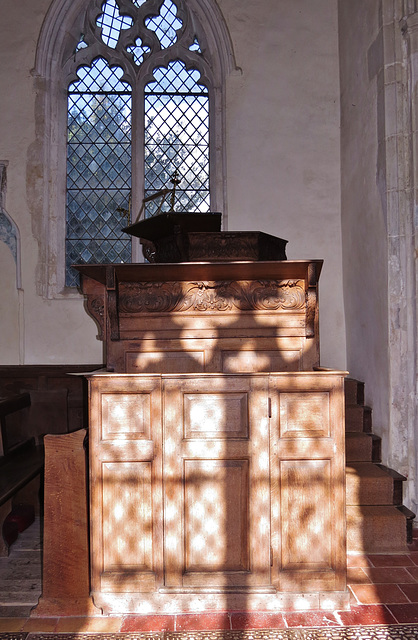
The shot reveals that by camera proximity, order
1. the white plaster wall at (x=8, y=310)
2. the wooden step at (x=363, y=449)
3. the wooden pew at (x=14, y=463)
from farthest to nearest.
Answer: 1. the white plaster wall at (x=8, y=310)
2. the wooden step at (x=363, y=449)
3. the wooden pew at (x=14, y=463)

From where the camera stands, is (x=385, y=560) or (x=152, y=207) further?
(x=152, y=207)

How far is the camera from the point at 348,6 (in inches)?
201

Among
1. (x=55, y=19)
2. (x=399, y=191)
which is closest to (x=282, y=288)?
(x=399, y=191)

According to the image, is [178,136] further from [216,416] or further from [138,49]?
[216,416]

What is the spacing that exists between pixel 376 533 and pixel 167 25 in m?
5.61

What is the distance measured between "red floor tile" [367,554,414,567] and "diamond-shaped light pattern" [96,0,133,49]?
5755 mm

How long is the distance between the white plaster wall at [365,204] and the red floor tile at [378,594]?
4.36 ft

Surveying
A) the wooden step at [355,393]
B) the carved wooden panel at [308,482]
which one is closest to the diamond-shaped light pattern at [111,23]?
the wooden step at [355,393]

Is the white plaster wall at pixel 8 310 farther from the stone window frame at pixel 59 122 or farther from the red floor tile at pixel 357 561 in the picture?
the red floor tile at pixel 357 561

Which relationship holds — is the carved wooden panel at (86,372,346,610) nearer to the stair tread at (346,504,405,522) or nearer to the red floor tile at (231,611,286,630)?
the red floor tile at (231,611,286,630)

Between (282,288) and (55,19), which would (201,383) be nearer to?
(282,288)

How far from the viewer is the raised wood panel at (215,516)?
8.32ft

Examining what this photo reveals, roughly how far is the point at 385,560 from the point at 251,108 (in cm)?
447

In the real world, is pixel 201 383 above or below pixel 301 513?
above
